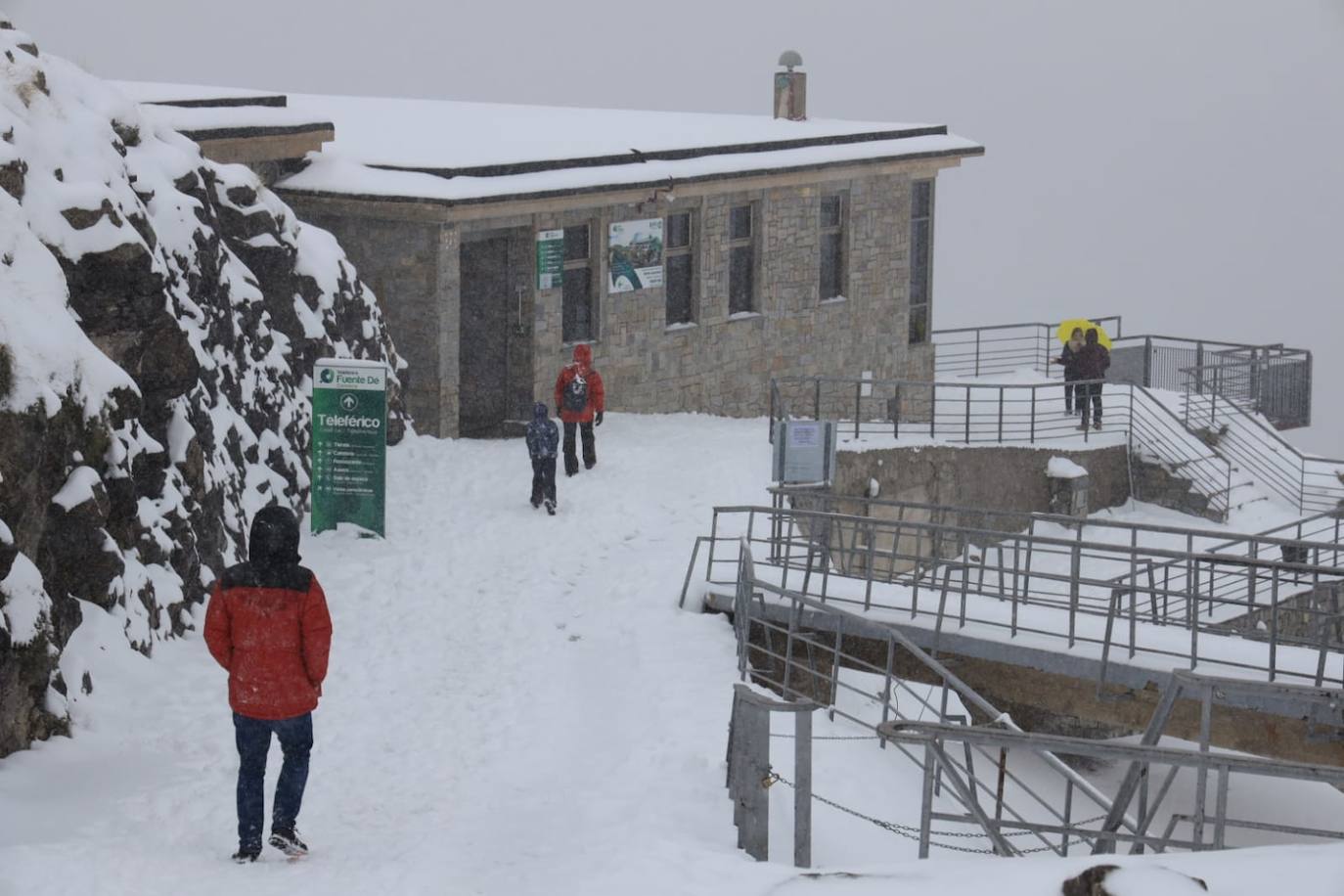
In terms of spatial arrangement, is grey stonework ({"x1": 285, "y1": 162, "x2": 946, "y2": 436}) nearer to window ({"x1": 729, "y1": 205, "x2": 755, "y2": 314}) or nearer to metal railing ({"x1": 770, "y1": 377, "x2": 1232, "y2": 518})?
window ({"x1": 729, "y1": 205, "x2": 755, "y2": 314})

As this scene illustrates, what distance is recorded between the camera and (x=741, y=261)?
2728cm

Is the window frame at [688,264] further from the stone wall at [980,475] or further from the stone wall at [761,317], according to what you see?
the stone wall at [980,475]

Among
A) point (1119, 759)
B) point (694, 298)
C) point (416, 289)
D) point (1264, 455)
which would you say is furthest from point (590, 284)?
point (1119, 759)

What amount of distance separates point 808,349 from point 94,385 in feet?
54.5

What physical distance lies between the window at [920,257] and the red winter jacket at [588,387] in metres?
11.0

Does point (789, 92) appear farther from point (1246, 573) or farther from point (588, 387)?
point (1246, 573)

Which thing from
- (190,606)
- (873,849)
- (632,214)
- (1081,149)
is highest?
(1081,149)

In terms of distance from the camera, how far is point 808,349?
93.0ft

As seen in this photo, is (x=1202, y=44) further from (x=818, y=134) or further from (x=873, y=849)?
(x=873, y=849)

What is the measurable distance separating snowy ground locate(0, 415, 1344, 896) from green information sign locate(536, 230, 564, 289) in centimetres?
450

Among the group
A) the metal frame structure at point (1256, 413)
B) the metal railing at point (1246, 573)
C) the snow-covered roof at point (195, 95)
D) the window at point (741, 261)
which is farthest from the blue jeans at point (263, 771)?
the metal frame structure at point (1256, 413)

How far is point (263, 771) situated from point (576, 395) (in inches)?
431

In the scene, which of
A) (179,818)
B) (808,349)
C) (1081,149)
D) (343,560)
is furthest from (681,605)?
(1081,149)

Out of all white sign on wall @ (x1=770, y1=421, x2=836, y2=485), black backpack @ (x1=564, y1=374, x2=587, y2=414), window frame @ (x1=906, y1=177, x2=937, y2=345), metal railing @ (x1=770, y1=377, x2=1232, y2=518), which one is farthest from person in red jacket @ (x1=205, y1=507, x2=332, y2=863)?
window frame @ (x1=906, y1=177, x2=937, y2=345)
